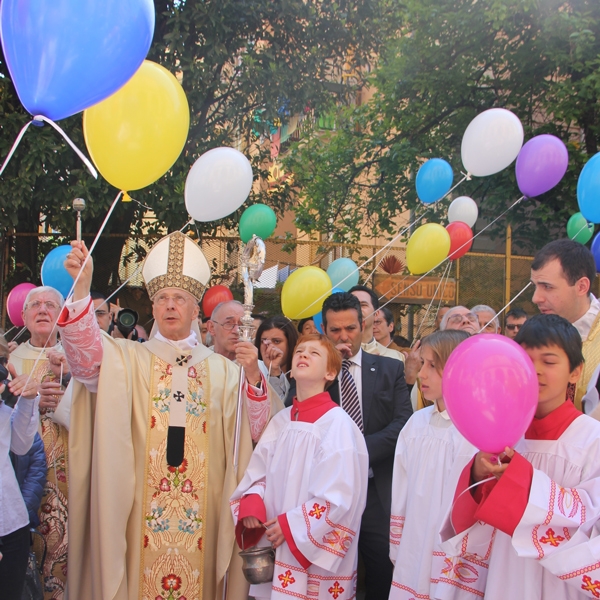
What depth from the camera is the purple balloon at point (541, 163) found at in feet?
21.0

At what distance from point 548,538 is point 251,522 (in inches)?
60.9

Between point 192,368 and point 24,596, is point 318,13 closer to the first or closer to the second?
point 192,368

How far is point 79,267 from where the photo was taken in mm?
3447

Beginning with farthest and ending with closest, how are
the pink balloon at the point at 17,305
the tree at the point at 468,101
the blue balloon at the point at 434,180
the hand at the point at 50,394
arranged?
1. the tree at the point at 468,101
2. the blue balloon at the point at 434,180
3. the pink balloon at the point at 17,305
4. the hand at the point at 50,394

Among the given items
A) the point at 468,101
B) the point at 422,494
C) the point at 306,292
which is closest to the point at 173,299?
the point at 306,292

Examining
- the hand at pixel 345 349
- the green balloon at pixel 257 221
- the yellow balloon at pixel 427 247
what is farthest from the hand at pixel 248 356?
→ the yellow balloon at pixel 427 247

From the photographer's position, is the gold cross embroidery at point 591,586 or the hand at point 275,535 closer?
the gold cross embroidery at point 591,586

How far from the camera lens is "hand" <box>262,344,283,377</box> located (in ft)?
15.5

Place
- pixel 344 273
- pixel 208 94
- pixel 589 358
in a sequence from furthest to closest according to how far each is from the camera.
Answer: pixel 208 94 < pixel 344 273 < pixel 589 358

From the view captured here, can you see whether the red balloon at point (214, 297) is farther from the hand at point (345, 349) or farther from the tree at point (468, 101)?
the hand at point (345, 349)

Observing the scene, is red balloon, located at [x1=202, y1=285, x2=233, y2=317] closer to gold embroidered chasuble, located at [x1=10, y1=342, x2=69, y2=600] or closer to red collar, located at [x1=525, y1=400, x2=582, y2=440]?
gold embroidered chasuble, located at [x1=10, y1=342, x2=69, y2=600]

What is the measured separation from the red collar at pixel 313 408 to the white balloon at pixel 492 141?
11.2 ft

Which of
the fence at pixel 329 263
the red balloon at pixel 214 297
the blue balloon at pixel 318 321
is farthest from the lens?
the fence at pixel 329 263

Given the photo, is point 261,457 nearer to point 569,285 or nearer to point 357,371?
point 357,371
